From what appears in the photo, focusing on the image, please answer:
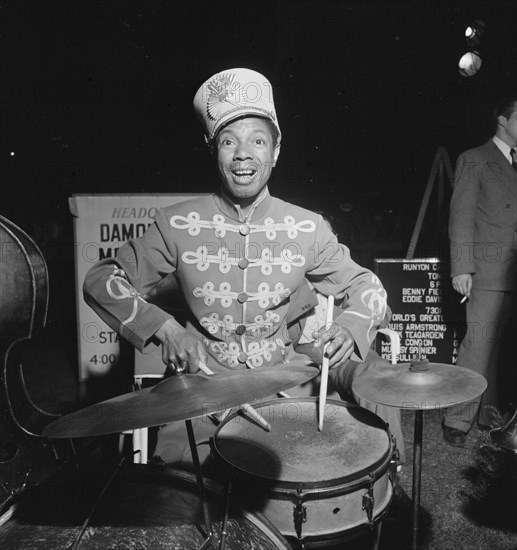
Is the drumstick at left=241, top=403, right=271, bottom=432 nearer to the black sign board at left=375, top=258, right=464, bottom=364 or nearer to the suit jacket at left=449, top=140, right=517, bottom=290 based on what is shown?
the suit jacket at left=449, top=140, right=517, bottom=290

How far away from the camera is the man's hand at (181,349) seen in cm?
182

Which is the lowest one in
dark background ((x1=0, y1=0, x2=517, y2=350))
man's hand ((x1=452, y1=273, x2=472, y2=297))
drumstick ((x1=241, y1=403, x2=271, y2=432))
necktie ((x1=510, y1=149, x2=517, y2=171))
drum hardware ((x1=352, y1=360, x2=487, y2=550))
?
drumstick ((x1=241, y1=403, x2=271, y2=432))

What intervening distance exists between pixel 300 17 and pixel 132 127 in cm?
273

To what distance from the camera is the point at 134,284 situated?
2.29m

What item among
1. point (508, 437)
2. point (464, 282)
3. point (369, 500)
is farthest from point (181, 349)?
point (464, 282)

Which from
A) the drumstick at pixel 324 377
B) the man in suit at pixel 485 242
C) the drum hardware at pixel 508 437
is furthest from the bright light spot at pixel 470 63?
the drumstick at pixel 324 377

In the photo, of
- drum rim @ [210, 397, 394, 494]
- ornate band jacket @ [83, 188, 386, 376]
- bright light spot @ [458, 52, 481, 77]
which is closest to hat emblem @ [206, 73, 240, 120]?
ornate band jacket @ [83, 188, 386, 376]

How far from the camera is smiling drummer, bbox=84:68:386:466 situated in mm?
2238

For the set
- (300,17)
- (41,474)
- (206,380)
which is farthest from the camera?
(300,17)

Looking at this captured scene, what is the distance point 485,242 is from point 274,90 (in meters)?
4.28

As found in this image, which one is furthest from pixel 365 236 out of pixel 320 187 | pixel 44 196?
pixel 44 196

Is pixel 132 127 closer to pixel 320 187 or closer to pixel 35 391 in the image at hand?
pixel 320 187

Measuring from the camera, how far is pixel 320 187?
8.15 metres

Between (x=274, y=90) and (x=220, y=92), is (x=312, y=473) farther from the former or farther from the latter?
(x=274, y=90)
